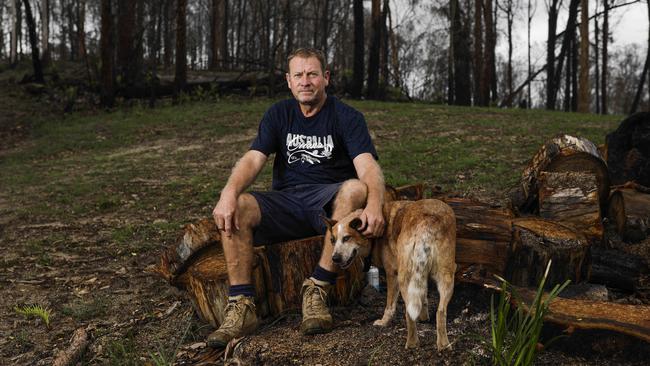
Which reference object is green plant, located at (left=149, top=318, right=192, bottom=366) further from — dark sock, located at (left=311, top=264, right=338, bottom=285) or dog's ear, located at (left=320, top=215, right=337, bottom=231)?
dog's ear, located at (left=320, top=215, right=337, bottom=231)

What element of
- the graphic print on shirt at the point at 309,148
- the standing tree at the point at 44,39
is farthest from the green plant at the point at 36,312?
the standing tree at the point at 44,39

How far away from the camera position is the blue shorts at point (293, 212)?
12.6 ft

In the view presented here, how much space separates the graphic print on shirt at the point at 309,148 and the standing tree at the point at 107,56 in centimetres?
1706

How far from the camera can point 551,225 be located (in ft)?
13.6

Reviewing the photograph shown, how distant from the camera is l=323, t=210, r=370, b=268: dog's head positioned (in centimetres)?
336

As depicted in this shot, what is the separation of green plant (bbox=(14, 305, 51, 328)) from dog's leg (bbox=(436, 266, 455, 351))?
3269mm

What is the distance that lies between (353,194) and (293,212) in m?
0.50

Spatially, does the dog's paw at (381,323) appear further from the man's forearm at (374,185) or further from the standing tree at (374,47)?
the standing tree at (374,47)

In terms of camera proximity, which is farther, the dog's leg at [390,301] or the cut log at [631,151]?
the cut log at [631,151]

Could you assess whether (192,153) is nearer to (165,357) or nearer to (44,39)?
(165,357)

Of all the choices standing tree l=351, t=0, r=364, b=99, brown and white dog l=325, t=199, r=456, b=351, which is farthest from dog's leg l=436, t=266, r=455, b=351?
standing tree l=351, t=0, r=364, b=99

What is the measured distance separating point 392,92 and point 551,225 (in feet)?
66.9

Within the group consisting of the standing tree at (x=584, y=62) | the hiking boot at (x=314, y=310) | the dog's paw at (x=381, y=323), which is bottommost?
the dog's paw at (x=381, y=323)

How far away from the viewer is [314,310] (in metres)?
3.53
